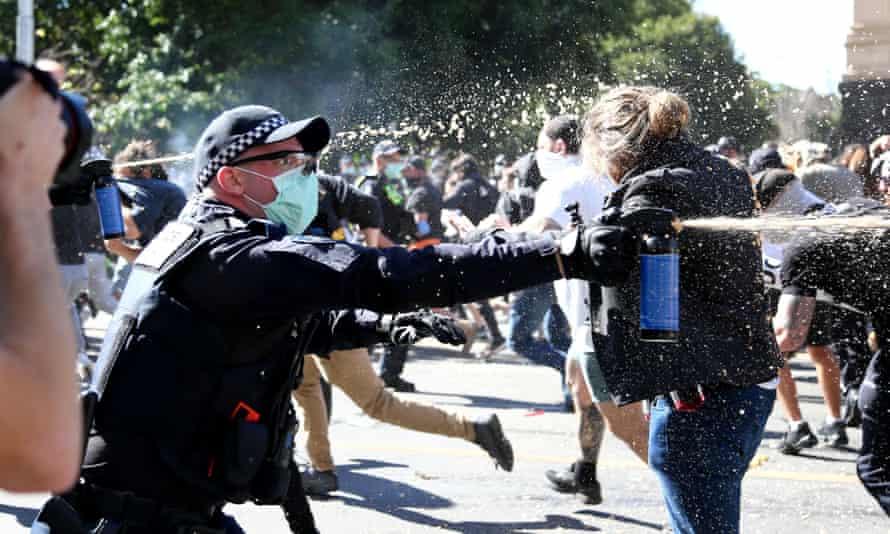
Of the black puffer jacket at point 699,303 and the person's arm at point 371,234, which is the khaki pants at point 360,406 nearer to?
the person's arm at point 371,234

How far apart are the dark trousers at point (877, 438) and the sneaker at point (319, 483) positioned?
2572 mm

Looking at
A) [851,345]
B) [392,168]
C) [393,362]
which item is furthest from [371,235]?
[851,345]

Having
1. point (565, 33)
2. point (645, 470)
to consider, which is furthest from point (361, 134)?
point (565, 33)

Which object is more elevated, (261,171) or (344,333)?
(261,171)

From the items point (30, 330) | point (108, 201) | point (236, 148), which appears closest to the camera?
point (30, 330)

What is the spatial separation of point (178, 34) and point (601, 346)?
1458 cm

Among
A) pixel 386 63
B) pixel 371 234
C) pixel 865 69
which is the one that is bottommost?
pixel 371 234

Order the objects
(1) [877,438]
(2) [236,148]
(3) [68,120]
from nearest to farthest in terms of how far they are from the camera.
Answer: (3) [68,120]
(2) [236,148]
(1) [877,438]

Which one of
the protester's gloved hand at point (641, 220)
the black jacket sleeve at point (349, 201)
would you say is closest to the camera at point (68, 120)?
the protester's gloved hand at point (641, 220)

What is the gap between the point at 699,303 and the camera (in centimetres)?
303

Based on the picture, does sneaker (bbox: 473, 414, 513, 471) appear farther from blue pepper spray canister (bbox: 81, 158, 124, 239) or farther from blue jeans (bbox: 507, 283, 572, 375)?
blue jeans (bbox: 507, 283, 572, 375)

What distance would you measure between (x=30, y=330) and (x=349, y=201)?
5.40 metres

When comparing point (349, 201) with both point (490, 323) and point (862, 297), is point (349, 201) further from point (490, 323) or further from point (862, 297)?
point (490, 323)

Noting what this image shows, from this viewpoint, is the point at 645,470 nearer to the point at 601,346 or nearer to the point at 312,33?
the point at 601,346
